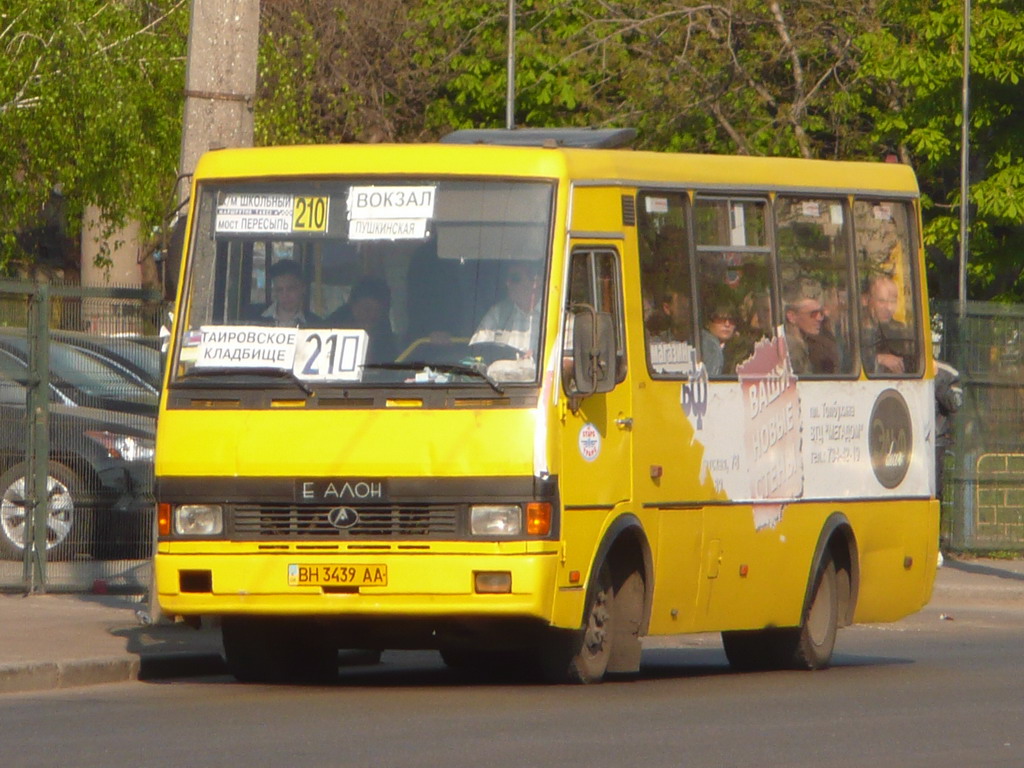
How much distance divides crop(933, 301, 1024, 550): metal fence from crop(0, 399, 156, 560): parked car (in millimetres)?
8697

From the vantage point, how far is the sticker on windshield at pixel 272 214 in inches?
444

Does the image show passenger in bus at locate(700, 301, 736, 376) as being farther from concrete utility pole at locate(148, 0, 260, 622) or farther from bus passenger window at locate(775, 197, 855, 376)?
concrete utility pole at locate(148, 0, 260, 622)

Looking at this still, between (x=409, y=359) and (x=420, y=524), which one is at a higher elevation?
(x=409, y=359)

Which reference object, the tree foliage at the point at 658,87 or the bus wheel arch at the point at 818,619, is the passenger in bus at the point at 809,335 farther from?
the tree foliage at the point at 658,87

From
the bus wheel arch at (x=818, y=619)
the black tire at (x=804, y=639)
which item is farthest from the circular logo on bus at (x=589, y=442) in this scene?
the black tire at (x=804, y=639)

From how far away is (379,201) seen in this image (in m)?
11.2

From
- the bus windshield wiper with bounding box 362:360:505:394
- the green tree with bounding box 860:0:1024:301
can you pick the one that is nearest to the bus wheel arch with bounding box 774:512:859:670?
the bus windshield wiper with bounding box 362:360:505:394

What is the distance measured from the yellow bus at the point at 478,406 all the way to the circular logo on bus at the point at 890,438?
2.91 feet

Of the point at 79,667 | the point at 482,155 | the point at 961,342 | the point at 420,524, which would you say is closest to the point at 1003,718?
the point at 420,524

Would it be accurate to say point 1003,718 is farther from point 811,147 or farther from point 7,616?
point 811,147

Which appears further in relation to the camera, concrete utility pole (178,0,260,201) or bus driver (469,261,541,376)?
concrete utility pole (178,0,260,201)

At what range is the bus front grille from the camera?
35.0ft

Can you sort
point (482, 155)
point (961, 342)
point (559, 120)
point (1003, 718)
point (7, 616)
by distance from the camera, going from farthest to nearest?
point (559, 120), point (961, 342), point (7, 616), point (482, 155), point (1003, 718)

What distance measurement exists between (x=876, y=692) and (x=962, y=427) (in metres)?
10.5
